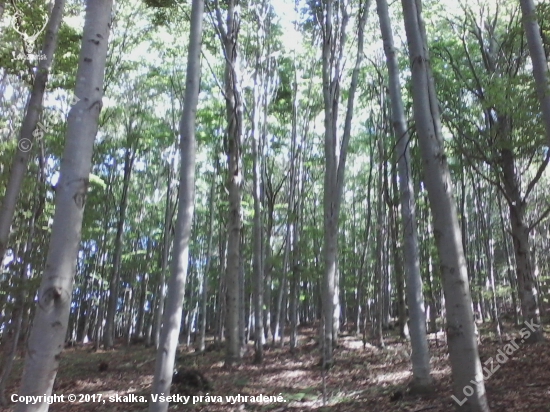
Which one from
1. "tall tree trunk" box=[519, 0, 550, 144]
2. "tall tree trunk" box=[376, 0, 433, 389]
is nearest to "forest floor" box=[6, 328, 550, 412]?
"tall tree trunk" box=[376, 0, 433, 389]

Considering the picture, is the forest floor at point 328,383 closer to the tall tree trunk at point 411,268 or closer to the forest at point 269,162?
the forest at point 269,162

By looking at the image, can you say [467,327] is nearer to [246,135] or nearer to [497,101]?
[497,101]

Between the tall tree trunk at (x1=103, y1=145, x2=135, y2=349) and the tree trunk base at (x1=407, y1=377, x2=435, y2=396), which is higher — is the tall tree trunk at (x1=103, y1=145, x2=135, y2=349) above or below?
above

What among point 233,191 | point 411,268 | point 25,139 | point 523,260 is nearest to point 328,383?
point 411,268

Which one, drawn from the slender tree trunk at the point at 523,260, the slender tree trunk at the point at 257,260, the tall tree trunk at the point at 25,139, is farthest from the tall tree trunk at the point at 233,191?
the slender tree trunk at the point at 523,260

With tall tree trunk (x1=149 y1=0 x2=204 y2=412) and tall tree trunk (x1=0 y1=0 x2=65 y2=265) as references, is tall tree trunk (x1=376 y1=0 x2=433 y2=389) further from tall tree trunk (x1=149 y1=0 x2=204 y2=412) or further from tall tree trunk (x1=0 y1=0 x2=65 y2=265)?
tall tree trunk (x1=0 y1=0 x2=65 y2=265)

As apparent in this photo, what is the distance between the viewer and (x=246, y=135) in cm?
1656

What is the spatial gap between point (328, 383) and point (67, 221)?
7.68 meters

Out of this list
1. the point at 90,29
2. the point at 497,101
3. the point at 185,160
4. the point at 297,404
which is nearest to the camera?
the point at 90,29

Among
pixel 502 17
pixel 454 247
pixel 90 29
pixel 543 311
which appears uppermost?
pixel 502 17

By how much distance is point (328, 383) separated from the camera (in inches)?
357

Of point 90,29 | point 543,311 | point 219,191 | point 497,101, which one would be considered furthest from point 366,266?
point 90,29

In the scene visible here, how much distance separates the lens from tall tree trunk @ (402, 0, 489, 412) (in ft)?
11.9

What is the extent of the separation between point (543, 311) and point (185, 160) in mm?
24089
